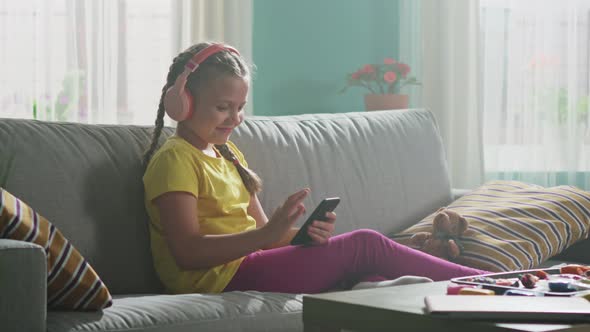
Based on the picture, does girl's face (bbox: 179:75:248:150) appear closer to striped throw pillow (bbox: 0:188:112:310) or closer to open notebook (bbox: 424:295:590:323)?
striped throw pillow (bbox: 0:188:112:310)

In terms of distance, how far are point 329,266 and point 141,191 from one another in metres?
0.49

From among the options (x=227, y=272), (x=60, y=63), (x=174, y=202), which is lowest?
(x=227, y=272)

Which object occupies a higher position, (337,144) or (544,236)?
(337,144)

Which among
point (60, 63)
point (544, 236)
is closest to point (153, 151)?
point (544, 236)

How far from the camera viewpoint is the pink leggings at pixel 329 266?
2109mm

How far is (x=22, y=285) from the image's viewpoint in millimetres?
1546

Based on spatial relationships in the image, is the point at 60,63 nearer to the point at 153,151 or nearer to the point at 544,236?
the point at 153,151

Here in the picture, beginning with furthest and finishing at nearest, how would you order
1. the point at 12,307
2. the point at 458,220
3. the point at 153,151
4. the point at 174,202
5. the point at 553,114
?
the point at 553,114, the point at 458,220, the point at 153,151, the point at 174,202, the point at 12,307

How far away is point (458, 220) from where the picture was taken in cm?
250

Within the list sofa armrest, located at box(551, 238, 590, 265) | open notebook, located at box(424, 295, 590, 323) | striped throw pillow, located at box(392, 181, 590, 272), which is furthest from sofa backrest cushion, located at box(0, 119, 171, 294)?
sofa armrest, located at box(551, 238, 590, 265)

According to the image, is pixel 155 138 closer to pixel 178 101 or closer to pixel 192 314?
pixel 178 101

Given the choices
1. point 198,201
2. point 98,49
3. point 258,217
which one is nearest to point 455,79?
point 98,49

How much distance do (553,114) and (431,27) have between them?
2.47ft

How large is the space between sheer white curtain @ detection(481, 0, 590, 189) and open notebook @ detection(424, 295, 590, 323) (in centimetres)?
341
